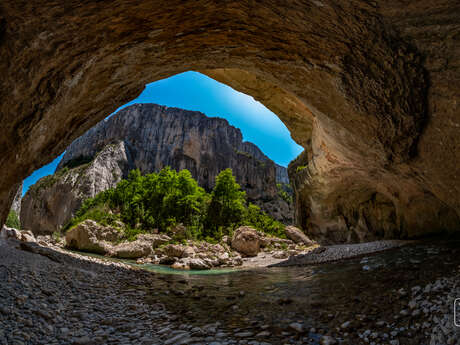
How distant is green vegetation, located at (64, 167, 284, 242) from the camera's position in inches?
1001

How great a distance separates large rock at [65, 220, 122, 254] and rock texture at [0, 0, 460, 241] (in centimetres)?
1454

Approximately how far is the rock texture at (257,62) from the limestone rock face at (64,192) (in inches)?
1986

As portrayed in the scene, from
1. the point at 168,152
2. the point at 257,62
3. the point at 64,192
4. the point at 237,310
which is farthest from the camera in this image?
the point at 168,152

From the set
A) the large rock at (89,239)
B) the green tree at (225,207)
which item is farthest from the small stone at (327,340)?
the green tree at (225,207)

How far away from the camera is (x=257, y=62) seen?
5621 millimetres

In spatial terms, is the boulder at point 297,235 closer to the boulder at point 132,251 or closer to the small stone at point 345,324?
the boulder at point 132,251

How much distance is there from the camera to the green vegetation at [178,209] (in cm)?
2544

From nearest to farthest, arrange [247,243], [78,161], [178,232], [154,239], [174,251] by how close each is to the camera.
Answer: [174,251], [247,243], [154,239], [178,232], [78,161]

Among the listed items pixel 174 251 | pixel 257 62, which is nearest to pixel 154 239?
pixel 174 251

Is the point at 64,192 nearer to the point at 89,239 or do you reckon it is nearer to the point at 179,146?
the point at 179,146

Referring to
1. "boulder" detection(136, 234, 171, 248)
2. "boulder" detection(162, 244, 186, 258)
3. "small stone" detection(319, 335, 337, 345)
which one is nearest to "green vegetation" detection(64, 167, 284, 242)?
"boulder" detection(136, 234, 171, 248)

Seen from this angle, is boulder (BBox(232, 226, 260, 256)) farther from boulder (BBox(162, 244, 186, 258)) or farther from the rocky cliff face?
the rocky cliff face

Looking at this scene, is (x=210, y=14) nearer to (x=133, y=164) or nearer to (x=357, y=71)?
(x=357, y=71)

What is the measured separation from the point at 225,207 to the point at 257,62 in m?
25.3
